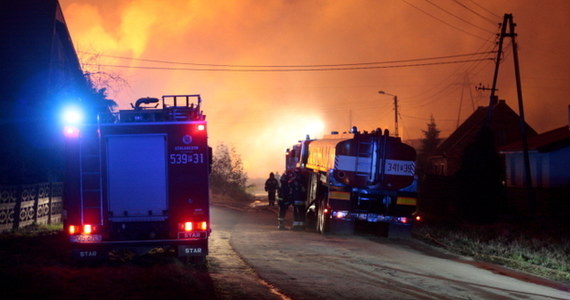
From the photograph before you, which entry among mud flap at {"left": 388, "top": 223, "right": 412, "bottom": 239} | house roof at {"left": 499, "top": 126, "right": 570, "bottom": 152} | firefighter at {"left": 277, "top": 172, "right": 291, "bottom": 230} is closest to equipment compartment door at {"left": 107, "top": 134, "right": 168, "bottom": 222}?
mud flap at {"left": 388, "top": 223, "right": 412, "bottom": 239}

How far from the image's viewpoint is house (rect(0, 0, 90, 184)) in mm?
22047

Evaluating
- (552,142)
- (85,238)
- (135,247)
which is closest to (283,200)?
(135,247)

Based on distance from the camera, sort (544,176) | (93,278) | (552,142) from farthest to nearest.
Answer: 1. (544,176)
2. (552,142)
3. (93,278)

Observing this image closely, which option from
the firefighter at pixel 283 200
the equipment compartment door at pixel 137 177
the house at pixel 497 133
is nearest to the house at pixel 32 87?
the firefighter at pixel 283 200

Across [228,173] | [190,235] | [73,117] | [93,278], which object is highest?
[73,117]

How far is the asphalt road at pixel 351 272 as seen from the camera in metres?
9.61

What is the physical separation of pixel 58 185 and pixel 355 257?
12281mm

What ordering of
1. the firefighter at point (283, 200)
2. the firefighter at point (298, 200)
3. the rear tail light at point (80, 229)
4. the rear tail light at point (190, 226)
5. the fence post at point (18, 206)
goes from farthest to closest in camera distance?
the firefighter at point (298, 200) < the firefighter at point (283, 200) < the fence post at point (18, 206) < the rear tail light at point (190, 226) < the rear tail light at point (80, 229)

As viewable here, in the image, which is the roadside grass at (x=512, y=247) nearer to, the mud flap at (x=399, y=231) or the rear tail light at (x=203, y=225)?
the mud flap at (x=399, y=231)

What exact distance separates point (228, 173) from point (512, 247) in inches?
1075

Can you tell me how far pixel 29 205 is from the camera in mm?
18406

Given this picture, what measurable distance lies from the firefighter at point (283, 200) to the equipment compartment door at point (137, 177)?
991 centimetres

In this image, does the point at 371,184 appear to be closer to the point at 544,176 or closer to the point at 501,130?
the point at 544,176

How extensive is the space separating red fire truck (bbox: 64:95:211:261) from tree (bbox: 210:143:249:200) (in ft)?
97.9
